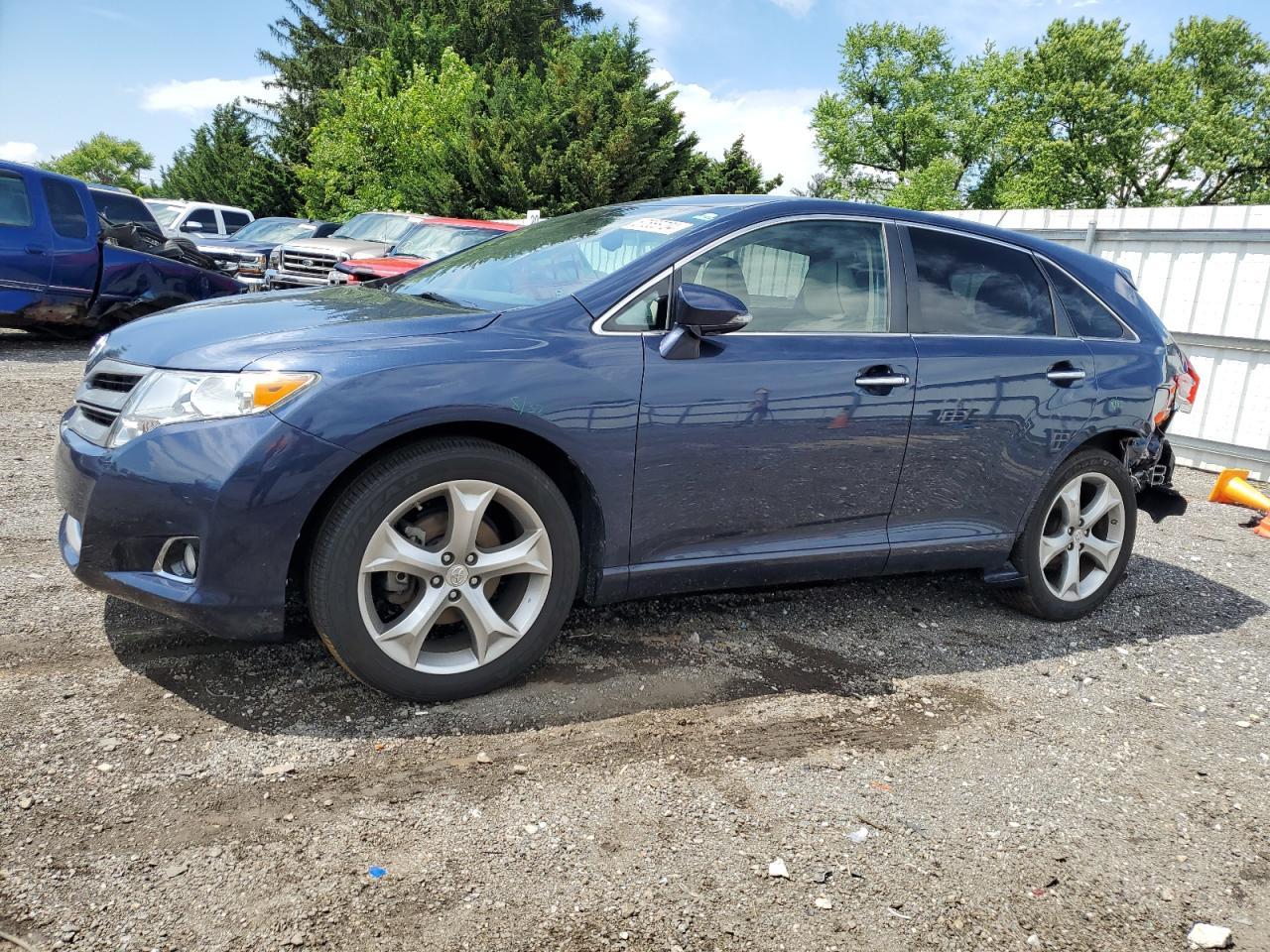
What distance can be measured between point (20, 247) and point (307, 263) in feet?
17.3

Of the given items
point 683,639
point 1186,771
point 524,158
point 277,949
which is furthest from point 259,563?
point 524,158

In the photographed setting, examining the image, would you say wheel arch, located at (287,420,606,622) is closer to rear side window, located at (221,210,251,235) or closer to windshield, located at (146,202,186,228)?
windshield, located at (146,202,186,228)

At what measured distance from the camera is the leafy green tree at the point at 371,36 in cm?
5128

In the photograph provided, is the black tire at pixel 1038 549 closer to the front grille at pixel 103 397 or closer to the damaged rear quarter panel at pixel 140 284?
the front grille at pixel 103 397

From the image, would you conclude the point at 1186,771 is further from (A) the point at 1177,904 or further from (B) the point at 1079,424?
→ (B) the point at 1079,424

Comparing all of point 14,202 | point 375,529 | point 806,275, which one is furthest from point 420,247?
point 375,529

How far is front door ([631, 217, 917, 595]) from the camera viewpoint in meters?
3.51

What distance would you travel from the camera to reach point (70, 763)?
9.14ft

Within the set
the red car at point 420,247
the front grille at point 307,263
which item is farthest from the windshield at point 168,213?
the red car at point 420,247

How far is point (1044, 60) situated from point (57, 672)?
202 feet

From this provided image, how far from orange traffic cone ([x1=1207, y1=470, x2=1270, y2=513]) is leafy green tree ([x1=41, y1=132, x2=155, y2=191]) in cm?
13751

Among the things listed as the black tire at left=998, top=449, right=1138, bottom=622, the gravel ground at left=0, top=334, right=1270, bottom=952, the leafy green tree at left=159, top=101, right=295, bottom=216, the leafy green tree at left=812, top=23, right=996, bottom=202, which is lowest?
the gravel ground at left=0, top=334, right=1270, bottom=952

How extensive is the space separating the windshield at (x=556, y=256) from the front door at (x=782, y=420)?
0.25 m

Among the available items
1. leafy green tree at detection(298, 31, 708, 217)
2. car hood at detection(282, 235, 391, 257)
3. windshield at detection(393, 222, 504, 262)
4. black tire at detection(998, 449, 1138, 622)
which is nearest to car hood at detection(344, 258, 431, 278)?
windshield at detection(393, 222, 504, 262)
